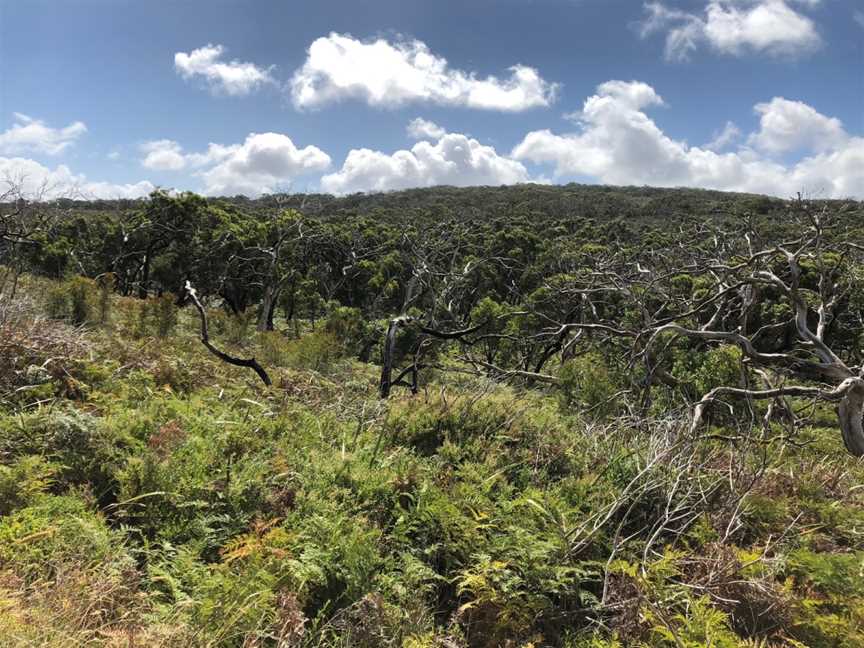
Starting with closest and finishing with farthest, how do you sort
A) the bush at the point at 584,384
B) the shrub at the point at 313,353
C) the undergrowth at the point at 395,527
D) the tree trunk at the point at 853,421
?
the undergrowth at the point at 395,527, the tree trunk at the point at 853,421, the bush at the point at 584,384, the shrub at the point at 313,353

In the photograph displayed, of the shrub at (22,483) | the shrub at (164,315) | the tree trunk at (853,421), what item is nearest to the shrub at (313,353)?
the shrub at (164,315)

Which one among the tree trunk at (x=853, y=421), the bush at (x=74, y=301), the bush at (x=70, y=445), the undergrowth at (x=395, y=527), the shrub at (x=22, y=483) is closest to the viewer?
the undergrowth at (x=395, y=527)

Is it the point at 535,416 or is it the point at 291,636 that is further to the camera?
the point at 535,416

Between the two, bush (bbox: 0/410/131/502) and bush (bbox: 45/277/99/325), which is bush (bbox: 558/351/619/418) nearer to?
bush (bbox: 0/410/131/502)

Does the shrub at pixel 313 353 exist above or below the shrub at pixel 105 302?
below

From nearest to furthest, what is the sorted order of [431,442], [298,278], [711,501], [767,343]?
[711,501], [431,442], [767,343], [298,278]

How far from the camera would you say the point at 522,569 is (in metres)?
3.26

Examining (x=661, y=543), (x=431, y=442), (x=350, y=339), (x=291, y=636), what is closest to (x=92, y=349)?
(x=431, y=442)

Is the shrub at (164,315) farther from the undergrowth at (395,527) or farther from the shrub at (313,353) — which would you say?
the undergrowth at (395,527)

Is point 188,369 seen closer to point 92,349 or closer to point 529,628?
point 92,349

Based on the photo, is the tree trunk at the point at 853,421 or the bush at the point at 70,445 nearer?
the bush at the point at 70,445

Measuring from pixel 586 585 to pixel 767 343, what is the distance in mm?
22445

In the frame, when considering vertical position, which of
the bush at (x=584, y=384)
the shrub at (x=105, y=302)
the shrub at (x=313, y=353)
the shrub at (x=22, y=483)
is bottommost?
the shrub at (x=313, y=353)

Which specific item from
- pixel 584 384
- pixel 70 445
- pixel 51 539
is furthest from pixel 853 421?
pixel 70 445
